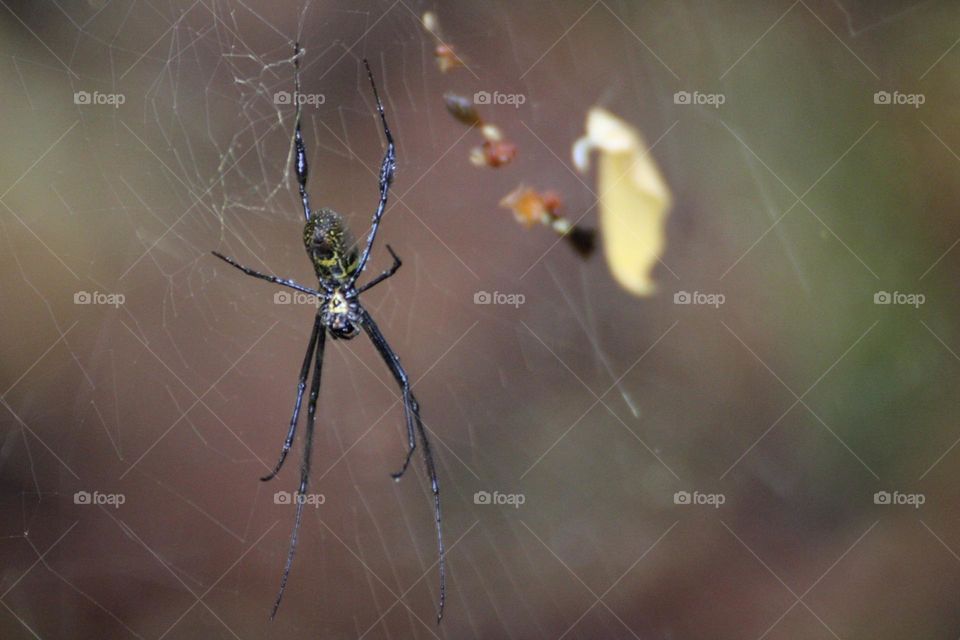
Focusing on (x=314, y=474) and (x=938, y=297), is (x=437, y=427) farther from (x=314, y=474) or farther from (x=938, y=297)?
(x=938, y=297)

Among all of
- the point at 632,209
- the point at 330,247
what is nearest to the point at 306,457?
the point at 330,247

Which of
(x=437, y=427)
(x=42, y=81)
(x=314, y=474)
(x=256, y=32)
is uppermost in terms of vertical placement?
(x=256, y=32)

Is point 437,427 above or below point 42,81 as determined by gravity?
below

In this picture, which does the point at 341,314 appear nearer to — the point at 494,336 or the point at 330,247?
the point at 330,247

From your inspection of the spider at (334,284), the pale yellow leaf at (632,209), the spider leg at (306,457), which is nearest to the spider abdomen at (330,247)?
the spider at (334,284)

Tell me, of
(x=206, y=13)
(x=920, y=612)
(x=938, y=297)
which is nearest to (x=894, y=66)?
(x=938, y=297)
